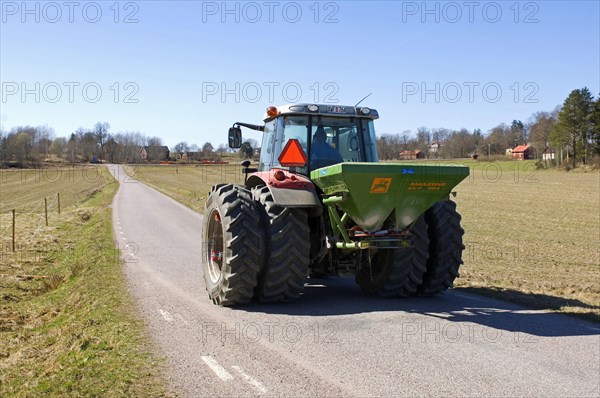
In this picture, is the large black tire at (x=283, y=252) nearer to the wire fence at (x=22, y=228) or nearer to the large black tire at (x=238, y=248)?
the large black tire at (x=238, y=248)

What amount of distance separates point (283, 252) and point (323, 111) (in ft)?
7.46

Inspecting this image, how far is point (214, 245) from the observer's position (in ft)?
28.8

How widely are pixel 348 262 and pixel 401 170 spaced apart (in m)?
2.01

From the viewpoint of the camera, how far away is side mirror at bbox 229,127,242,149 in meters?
9.37

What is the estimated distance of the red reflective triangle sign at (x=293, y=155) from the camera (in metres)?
8.09

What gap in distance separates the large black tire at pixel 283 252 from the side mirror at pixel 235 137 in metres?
2.14

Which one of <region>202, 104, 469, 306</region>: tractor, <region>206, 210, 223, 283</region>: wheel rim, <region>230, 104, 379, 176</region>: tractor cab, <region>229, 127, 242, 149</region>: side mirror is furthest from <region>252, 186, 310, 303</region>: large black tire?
<region>229, 127, 242, 149</region>: side mirror

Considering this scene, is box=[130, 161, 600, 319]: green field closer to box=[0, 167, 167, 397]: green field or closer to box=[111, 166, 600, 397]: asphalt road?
box=[111, 166, 600, 397]: asphalt road

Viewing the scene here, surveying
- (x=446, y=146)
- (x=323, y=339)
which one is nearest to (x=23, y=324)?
(x=323, y=339)

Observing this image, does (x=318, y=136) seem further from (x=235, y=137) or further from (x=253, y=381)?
(x=253, y=381)

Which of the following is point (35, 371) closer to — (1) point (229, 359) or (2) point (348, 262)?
(1) point (229, 359)

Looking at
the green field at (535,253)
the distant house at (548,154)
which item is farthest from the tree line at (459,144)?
the green field at (535,253)

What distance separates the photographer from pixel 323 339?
6.07 metres

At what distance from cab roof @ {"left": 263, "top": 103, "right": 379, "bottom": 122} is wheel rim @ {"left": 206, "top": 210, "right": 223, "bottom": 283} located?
178 cm
